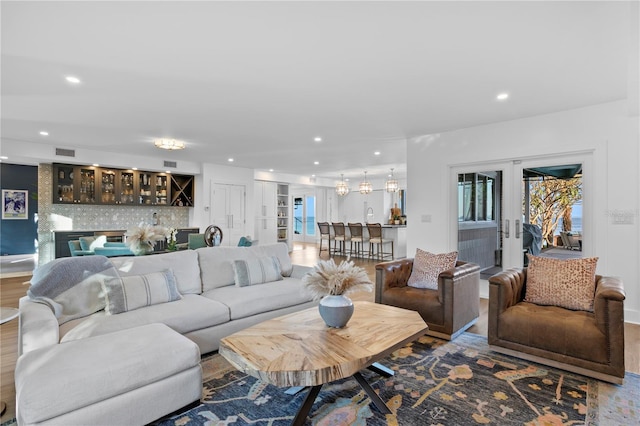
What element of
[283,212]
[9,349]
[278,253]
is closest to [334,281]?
[278,253]

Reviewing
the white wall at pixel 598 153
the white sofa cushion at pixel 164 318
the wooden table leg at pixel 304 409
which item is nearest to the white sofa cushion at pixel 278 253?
the white sofa cushion at pixel 164 318

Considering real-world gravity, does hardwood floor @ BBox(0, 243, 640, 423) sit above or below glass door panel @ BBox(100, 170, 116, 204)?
below

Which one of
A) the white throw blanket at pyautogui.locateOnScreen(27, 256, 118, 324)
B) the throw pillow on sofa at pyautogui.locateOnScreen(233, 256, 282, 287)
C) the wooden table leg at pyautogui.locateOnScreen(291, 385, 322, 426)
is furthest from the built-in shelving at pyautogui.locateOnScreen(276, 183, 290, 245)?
the wooden table leg at pyautogui.locateOnScreen(291, 385, 322, 426)

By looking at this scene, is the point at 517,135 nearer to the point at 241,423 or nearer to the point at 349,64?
the point at 349,64

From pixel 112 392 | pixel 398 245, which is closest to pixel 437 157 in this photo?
pixel 398 245

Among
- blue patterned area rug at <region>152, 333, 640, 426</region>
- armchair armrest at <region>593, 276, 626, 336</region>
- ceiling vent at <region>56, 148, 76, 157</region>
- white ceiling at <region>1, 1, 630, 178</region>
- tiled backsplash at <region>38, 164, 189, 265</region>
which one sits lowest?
blue patterned area rug at <region>152, 333, 640, 426</region>

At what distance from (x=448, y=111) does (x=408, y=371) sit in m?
3.02

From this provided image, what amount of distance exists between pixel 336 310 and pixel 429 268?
5.77ft

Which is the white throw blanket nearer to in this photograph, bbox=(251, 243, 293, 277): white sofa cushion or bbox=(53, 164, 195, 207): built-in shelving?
bbox=(251, 243, 293, 277): white sofa cushion

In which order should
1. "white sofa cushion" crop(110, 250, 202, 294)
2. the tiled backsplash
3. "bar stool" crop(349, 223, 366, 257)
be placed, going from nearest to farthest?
"white sofa cushion" crop(110, 250, 202, 294) < the tiled backsplash < "bar stool" crop(349, 223, 366, 257)

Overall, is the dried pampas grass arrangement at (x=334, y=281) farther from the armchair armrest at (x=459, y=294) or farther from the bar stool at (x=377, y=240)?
the bar stool at (x=377, y=240)

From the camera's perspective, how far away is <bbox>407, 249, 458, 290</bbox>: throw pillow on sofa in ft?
11.4

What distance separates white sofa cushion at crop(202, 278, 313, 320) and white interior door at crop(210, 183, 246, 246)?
517cm

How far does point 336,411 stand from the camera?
79.4 inches
